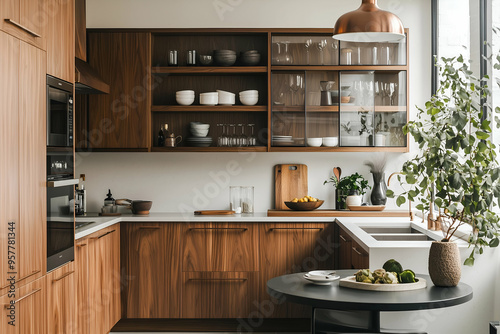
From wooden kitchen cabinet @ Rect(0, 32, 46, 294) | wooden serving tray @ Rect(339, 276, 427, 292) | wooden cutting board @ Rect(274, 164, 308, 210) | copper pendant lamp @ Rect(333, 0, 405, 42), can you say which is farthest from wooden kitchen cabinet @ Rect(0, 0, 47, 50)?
wooden cutting board @ Rect(274, 164, 308, 210)

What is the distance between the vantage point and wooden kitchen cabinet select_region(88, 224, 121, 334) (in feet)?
13.8

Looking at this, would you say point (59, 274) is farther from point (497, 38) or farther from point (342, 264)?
point (497, 38)

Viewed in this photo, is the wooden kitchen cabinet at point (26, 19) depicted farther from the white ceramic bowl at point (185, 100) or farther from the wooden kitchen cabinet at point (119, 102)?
the white ceramic bowl at point (185, 100)

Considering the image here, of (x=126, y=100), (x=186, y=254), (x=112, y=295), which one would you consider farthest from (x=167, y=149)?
(x=112, y=295)

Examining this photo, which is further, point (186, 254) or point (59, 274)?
point (186, 254)

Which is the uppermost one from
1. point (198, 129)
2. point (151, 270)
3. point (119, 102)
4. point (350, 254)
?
point (119, 102)

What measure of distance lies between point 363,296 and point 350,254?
1722 mm

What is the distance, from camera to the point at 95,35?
5.12m

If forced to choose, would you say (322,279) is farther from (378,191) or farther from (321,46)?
(321,46)

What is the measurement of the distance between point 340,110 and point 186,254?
5.83 ft

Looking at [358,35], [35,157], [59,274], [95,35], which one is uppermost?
[95,35]

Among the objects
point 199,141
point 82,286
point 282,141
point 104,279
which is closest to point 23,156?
point 82,286

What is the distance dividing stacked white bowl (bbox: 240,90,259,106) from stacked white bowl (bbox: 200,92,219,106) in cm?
22

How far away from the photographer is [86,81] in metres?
4.16
